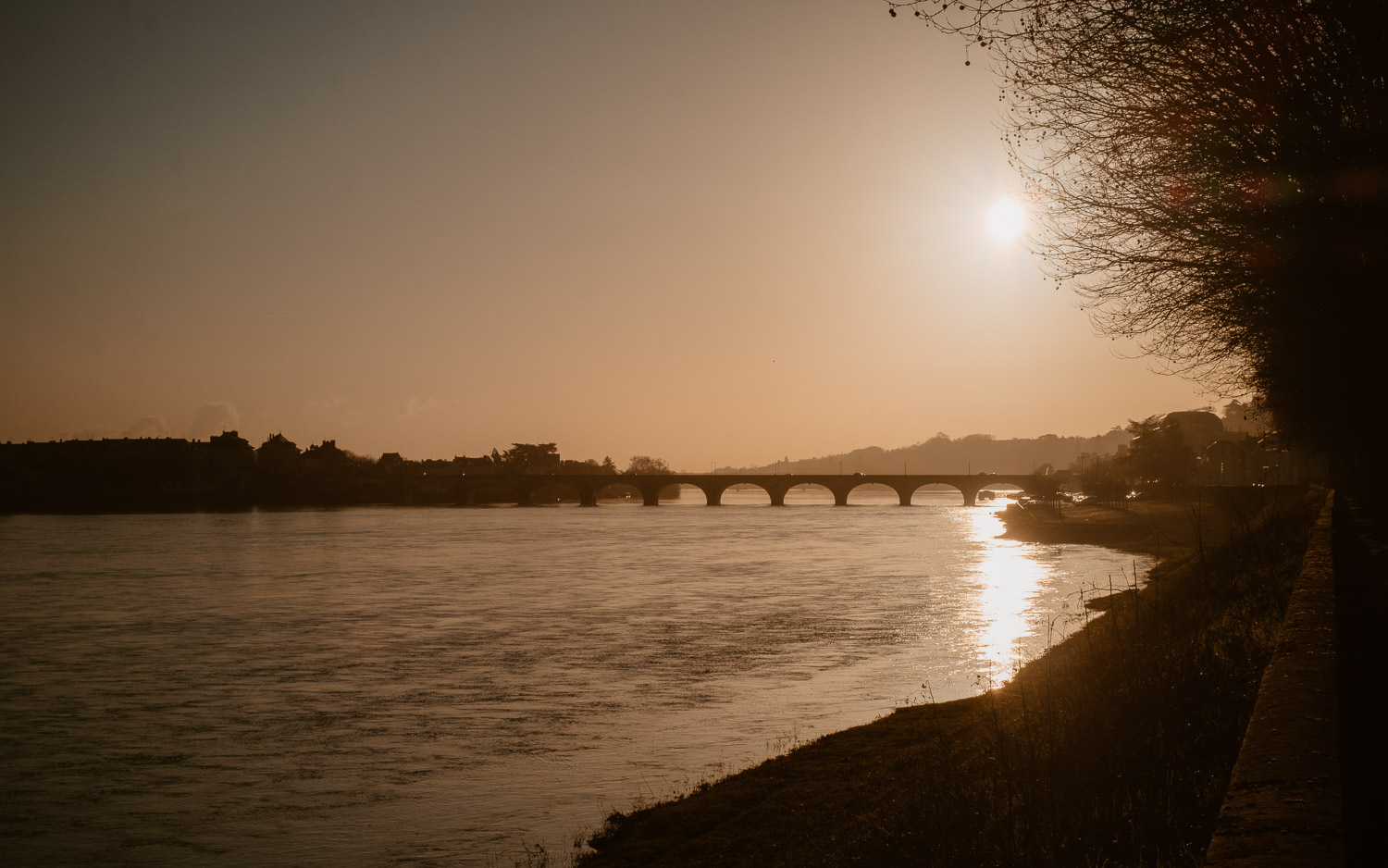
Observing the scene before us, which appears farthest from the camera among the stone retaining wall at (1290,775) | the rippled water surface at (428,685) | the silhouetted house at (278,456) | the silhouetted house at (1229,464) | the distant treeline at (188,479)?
the silhouetted house at (278,456)

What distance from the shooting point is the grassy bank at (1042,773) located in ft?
22.0

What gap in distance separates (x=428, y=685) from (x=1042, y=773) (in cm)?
1848

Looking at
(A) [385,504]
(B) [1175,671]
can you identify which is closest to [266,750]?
(B) [1175,671]

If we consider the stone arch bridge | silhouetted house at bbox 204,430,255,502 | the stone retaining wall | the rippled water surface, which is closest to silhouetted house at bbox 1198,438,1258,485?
the stone arch bridge

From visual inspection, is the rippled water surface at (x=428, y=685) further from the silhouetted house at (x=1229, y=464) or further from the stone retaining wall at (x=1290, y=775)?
the silhouetted house at (x=1229, y=464)

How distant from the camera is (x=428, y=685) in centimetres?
2422

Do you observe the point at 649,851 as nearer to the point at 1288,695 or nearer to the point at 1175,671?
the point at 1175,671

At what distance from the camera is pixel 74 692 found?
79.1ft

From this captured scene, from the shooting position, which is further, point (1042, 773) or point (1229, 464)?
point (1229, 464)

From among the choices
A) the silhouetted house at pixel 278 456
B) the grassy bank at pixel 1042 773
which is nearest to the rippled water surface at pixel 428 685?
the grassy bank at pixel 1042 773

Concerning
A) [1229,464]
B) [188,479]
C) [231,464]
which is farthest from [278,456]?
[1229,464]

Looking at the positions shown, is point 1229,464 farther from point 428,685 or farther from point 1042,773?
point 1042,773

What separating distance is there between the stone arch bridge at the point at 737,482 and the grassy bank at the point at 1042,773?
14121 centimetres

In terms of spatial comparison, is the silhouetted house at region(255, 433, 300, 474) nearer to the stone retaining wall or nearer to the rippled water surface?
the rippled water surface
